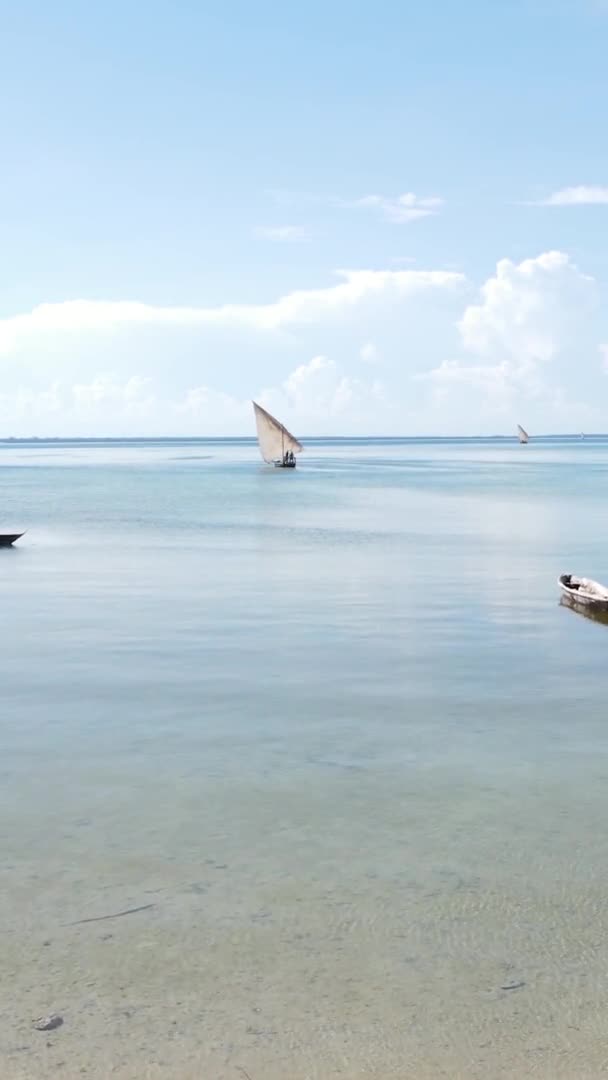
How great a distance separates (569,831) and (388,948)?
400 cm

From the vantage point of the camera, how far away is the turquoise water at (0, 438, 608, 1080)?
357 inches

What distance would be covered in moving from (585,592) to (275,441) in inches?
5013

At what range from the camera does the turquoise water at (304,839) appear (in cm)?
906

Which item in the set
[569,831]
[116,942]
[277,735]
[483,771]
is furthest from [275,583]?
[116,942]

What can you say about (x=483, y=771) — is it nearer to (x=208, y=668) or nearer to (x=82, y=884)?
(x=82, y=884)

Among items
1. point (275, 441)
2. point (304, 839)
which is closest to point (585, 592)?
point (304, 839)

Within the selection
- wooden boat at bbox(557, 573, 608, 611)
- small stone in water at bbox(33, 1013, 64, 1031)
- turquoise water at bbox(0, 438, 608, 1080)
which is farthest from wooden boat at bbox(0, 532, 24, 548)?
small stone in water at bbox(33, 1013, 64, 1031)

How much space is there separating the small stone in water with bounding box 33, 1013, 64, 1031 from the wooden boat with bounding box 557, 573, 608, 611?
23590 millimetres

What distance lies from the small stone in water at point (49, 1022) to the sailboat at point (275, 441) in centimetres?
13521

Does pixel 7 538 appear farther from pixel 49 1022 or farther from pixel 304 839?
pixel 49 1022

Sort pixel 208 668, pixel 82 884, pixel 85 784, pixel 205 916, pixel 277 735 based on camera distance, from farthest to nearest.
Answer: pixel 208 668, pixel 277 735, pixel 85 784, pixel 82 884, pixel 205 916

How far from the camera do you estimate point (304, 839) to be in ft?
43.9

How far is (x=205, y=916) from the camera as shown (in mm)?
11141

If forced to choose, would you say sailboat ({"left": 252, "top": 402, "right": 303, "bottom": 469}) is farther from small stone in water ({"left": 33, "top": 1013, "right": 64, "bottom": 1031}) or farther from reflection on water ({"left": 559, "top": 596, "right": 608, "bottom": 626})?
small stone in water ({"left": 33, "top": 1013, "right": 64, "bottom": 1031})
